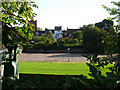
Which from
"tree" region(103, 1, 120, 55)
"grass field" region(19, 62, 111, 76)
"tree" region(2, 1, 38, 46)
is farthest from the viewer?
"grass field" region(19, 62, 111, 76)

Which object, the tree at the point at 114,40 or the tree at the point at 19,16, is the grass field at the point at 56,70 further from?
the tree at the point at 114,40

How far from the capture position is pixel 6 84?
1443mm

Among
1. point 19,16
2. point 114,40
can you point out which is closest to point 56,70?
point 19,16

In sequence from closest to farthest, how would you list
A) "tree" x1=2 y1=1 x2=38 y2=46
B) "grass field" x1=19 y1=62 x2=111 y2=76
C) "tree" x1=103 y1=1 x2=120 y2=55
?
1. "tree" x1=103 y1=1 x2=120 y2=55
2. "tree" x1=2 y1=1 x2=38 y2=46
3. "grass field" x1=19 y1=62 x2=111 y2=76

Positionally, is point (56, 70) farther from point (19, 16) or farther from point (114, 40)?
point (114, 40)

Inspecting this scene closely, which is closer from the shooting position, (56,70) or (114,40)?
(114,40)

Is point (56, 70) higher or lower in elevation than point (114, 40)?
lower

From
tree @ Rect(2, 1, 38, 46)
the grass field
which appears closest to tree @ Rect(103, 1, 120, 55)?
tree @ Rect(2, 1, 38, 46)

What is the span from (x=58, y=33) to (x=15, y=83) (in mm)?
76056

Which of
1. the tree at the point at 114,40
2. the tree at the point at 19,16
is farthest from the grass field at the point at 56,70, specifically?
the tree at the point at 114,40

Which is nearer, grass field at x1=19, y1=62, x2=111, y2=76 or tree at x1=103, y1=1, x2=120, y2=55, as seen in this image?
tree at x1=103, y1=1, x2=120, y2=55

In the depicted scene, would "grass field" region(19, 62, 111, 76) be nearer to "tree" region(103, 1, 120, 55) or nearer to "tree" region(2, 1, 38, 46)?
"tree" region(2, 1, 38, 46)

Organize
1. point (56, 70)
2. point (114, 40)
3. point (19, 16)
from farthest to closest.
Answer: point (56, 70)
point (19, 16)
point (114, 40)

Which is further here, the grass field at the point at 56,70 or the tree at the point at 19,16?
the grass field at the point at 56,70
